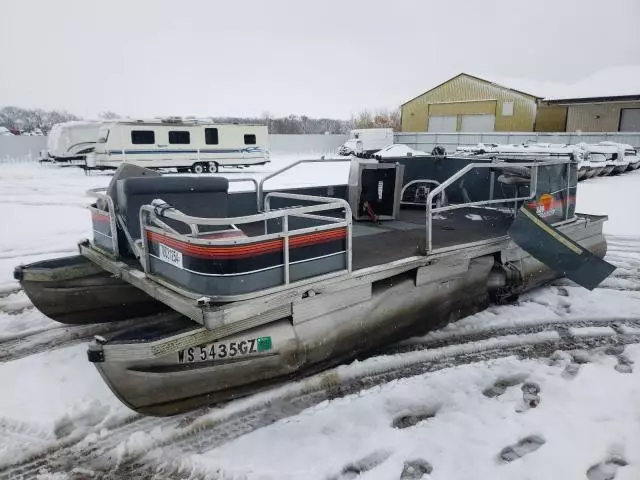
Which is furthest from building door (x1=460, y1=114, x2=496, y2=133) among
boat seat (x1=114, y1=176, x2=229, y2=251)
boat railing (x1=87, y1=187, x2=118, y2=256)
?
boat railing (x1=87, y1=187, x2=118, y2=256)

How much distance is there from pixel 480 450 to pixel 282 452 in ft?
3.99

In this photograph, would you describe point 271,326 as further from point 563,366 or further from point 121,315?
point 563,366

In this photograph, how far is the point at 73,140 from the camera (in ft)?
73.9

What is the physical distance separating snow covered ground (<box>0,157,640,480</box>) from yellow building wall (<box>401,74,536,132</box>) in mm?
28528

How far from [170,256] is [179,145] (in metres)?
18.2

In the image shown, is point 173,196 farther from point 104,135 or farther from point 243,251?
point 104,135

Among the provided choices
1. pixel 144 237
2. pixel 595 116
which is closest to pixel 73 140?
pixel 144 237

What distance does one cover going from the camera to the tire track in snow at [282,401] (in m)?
3.05

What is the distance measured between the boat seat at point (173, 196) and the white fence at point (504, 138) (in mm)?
24923

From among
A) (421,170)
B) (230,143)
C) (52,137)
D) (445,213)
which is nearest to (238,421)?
(445,213)

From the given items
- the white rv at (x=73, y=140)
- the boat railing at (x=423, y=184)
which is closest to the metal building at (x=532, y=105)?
the white rv at (x=73, y=140)

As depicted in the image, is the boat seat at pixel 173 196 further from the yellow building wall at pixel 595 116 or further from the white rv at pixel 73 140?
the yellow building wall at pixel 595 116

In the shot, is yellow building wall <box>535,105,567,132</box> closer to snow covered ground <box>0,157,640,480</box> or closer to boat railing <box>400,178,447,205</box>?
boat railing <box>400,178,447,205</box>

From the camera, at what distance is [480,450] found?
3125 millimetres
